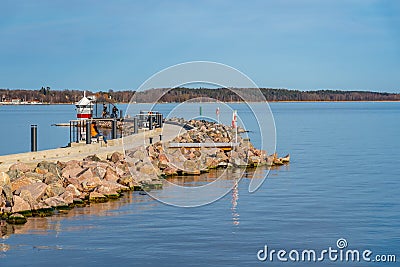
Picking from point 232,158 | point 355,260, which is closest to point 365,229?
point 355,260

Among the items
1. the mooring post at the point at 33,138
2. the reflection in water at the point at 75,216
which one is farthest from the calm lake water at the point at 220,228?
the mooring post at the point at 33,138

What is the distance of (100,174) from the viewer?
57.4 ft

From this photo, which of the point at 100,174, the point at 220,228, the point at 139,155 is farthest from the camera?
the point at 139,155

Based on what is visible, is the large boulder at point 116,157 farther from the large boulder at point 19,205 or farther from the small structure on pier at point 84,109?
the large boulder at point 19,205

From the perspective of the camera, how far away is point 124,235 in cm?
1250

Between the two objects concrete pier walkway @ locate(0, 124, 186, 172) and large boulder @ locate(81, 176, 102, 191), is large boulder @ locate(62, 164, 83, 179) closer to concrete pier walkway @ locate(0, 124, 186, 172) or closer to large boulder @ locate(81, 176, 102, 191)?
large boulder @ locate(81, 176, 102, 191)

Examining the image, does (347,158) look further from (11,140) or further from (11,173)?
(11,140)

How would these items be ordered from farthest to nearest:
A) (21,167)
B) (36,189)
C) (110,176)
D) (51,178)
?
(110,176) → (21,167) → (51,178) → (36,189)

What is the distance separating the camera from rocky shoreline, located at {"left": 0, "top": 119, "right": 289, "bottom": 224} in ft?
46.4

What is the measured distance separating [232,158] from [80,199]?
10.1m

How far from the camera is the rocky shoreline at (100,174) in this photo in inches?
557

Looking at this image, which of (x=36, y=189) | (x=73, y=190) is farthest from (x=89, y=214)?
(x=73, y=190)

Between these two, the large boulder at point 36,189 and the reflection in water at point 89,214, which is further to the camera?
the large boulder at point 36,189

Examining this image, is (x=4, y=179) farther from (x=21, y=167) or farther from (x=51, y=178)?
(x=21, y=167)
